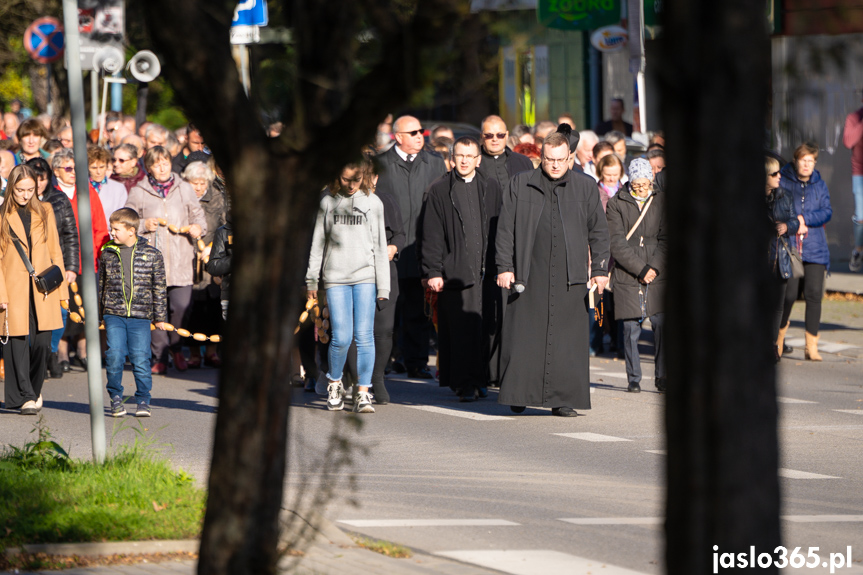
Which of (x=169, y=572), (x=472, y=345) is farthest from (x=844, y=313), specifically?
(x=169, y=572)

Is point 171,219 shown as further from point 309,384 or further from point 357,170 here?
point 357,170

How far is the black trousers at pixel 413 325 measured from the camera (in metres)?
13.7

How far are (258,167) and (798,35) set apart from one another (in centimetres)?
150

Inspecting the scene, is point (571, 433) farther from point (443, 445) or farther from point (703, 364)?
point (703, 364)

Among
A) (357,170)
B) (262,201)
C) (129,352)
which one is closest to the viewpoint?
(262,201)

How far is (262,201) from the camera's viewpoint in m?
3.79

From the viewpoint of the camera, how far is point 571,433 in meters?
10.3

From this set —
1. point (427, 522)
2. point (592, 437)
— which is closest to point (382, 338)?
point (592, 437)

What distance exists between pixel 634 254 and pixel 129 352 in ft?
14.6

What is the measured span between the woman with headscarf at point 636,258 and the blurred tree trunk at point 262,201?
873 cm

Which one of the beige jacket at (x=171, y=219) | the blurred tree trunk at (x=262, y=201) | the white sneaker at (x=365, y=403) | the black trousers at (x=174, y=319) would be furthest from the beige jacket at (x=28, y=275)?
the blurred tree trunk at (x=262, y=201)

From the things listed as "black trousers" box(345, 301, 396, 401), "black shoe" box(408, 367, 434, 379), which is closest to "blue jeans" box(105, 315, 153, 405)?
"black trousers" box(345, 301, 396, 401)

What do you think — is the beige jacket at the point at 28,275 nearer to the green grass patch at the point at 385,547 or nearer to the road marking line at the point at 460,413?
the road marking line at the point at 460,413

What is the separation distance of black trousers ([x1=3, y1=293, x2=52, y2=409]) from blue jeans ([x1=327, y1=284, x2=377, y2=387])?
2.37 metres
